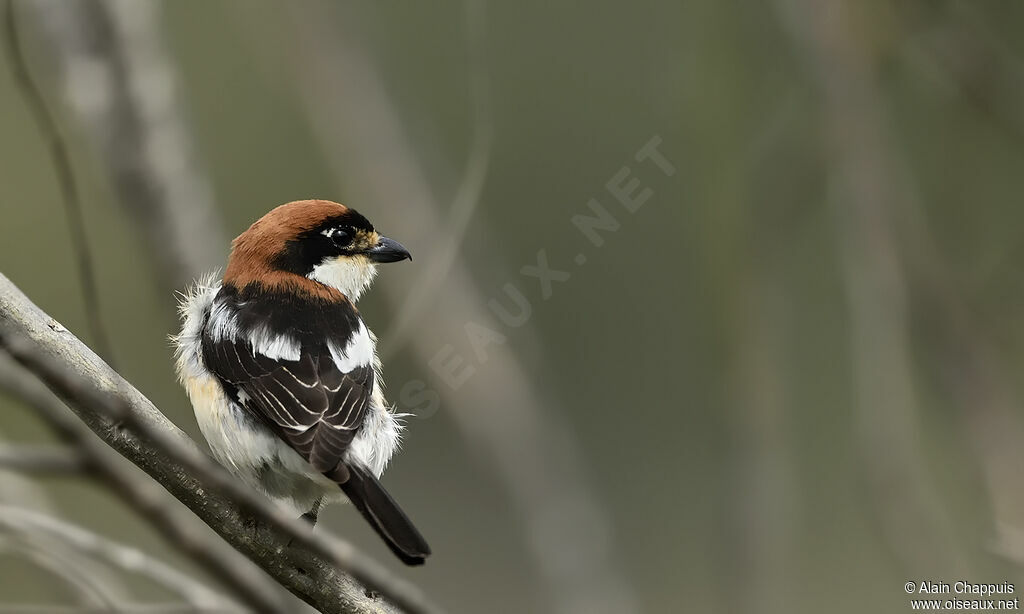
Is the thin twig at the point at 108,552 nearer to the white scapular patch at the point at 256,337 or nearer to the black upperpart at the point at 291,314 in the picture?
the white scapular patch at the point at 256,337

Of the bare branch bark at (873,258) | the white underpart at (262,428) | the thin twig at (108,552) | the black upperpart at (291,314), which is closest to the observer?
the thin twig at (108,552)

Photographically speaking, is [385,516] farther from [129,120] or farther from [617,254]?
[617,254]

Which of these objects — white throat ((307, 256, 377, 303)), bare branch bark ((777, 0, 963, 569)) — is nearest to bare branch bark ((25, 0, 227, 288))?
white throat ((307, 256, 377, 303))

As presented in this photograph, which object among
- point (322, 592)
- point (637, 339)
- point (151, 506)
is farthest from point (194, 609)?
point (637, 339)

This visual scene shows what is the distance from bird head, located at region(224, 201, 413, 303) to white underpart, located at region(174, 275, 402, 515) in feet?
0.69

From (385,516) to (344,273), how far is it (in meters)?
1.30

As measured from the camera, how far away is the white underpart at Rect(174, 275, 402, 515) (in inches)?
114

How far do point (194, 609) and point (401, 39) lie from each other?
18.2 ft

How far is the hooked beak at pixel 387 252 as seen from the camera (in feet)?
11.5

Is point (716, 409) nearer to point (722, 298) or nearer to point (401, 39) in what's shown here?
point (722, 298)

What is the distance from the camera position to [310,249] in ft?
11.4

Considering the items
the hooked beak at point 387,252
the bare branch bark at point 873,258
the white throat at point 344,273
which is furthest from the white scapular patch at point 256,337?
the bare branch bark at point 873,258

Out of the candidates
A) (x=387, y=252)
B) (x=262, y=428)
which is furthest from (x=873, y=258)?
(x=262, y=428)

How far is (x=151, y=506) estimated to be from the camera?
4.20 feet
